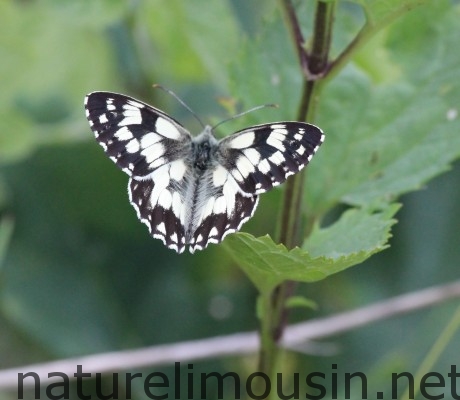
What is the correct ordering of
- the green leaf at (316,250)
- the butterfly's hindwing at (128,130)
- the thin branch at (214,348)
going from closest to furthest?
the green leaf at (316,250)
the butterfly's hindwing at (128,130)
the thin branch at (214,348)

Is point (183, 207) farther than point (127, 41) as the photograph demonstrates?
No

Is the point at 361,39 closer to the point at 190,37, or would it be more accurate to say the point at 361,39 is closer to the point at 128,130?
the point at 128,130

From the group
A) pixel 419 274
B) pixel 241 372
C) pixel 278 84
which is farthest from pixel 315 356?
pixel 278 84

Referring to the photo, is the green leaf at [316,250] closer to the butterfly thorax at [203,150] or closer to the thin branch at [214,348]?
the butterfly thorax at [203,150]

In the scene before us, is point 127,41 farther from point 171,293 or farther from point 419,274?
point 419,274

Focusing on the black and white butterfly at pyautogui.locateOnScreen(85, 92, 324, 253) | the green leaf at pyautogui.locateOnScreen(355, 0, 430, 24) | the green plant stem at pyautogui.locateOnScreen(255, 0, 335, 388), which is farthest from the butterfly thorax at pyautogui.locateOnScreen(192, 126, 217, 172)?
the green leaf at pyautogui.locateOnScreen(355, 0, 430, 24)

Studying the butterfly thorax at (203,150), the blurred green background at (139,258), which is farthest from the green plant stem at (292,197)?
the blurred green background at (139,258)
